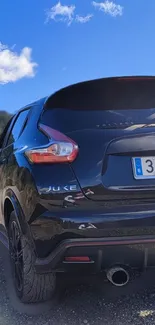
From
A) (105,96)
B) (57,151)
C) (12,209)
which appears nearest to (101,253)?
Answer: (57,151)

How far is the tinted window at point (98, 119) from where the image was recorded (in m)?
2.83

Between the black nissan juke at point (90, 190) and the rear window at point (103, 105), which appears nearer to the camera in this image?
the black nissan juke at point (90, 190)

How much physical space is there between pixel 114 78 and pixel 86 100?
327 millimetres

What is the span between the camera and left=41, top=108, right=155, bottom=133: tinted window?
2.83 m

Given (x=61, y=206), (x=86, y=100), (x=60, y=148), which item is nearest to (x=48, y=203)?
(x=61, y=206)

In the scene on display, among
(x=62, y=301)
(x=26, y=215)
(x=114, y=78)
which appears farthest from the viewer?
(x=62, y=301)

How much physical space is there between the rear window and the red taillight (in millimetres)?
74

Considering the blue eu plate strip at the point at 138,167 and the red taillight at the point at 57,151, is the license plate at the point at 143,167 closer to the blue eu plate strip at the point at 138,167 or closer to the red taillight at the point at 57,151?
the blue eu plate strip at the point at 138,167

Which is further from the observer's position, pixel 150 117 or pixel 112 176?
pixel 150 117

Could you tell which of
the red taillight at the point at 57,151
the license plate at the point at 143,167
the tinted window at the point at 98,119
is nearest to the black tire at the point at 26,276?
the red taillight at the point at 57,151

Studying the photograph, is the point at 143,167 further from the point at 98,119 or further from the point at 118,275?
the point at 118,275

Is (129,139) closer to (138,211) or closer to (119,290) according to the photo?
(138,211)

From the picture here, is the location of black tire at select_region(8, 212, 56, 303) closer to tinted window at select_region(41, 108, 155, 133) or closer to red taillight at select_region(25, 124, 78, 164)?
red taillight at select_region(25, 124, 78, 164)

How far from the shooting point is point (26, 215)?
9.43ft
